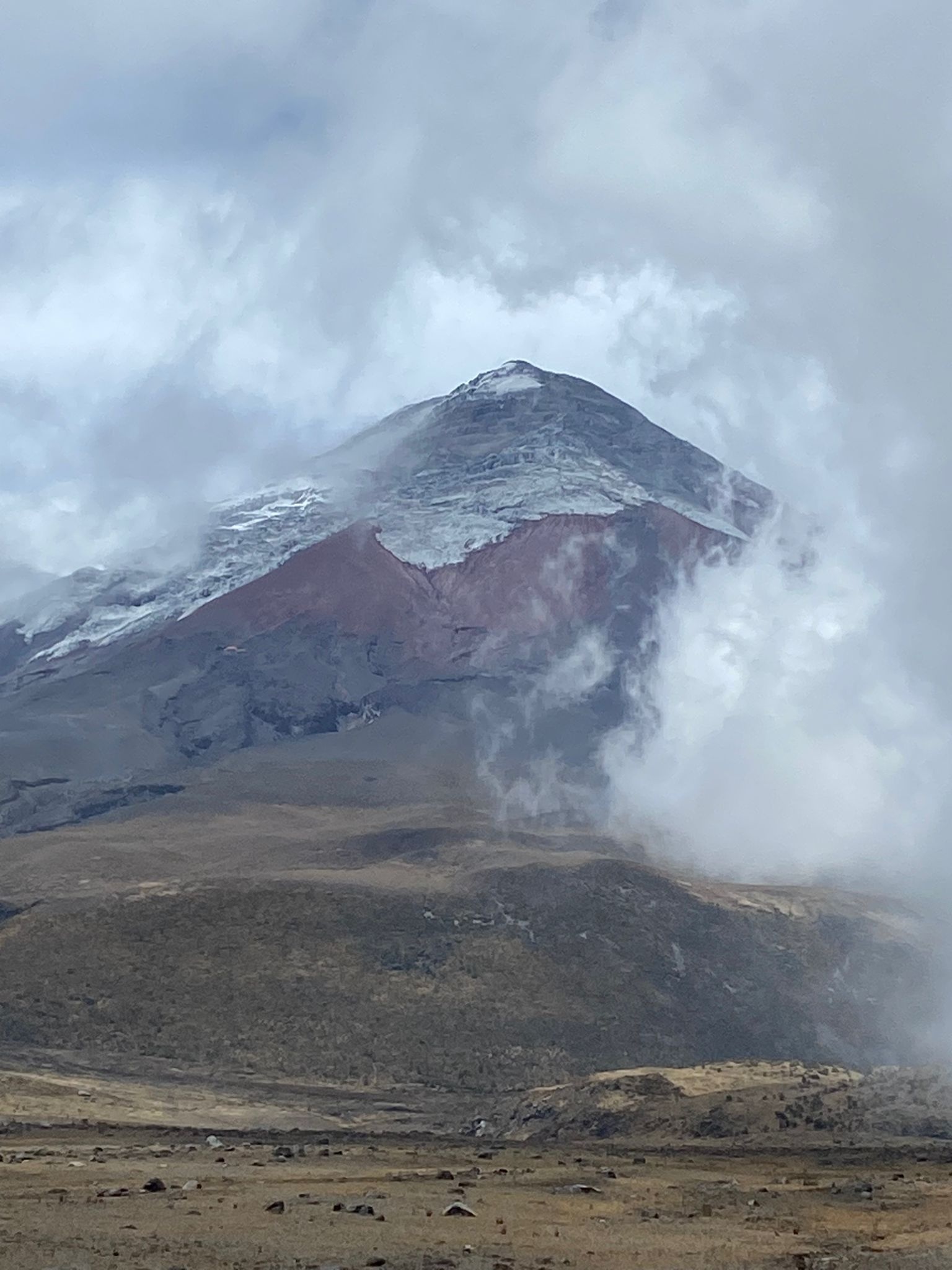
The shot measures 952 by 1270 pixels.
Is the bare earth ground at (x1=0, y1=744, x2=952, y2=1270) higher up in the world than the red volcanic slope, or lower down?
lower down

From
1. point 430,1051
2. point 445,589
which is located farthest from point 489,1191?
point 445,589

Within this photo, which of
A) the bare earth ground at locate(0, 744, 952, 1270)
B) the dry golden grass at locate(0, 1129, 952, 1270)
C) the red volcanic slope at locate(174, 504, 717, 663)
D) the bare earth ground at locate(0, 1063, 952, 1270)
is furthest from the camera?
the red volcanic slope at locate(174, 504, 717, 663)

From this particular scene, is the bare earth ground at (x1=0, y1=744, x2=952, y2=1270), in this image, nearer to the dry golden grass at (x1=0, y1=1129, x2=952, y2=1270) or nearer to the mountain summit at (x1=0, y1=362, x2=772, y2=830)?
the dry golden grass at (x1=0, y1=1129, x2=952, y2=1270)

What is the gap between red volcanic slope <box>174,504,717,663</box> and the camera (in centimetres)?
17188

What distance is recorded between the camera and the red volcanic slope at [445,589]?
171875mm

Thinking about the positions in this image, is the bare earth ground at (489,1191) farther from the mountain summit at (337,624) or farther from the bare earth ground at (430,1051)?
the mountain summit at (337,624)

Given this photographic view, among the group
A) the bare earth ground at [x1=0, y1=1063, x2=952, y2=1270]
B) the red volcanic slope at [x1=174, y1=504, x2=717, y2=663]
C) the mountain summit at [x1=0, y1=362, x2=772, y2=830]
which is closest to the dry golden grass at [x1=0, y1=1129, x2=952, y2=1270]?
the bare earth ground at [x1=0, y1=1063, x2=952, y2=1270]

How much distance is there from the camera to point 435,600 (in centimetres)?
17900

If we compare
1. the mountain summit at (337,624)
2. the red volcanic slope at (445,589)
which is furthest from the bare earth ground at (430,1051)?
the red volcanic slope at (445,589)

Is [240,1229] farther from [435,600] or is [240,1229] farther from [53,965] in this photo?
[435,600]

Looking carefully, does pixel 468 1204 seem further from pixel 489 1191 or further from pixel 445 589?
pixel 445 589

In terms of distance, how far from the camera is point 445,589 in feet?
591

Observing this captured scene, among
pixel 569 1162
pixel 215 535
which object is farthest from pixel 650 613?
pixel 569 1162

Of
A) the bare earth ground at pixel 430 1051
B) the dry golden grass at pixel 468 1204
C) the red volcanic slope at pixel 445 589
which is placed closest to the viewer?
the dry golden grass at pixel 468 1204
